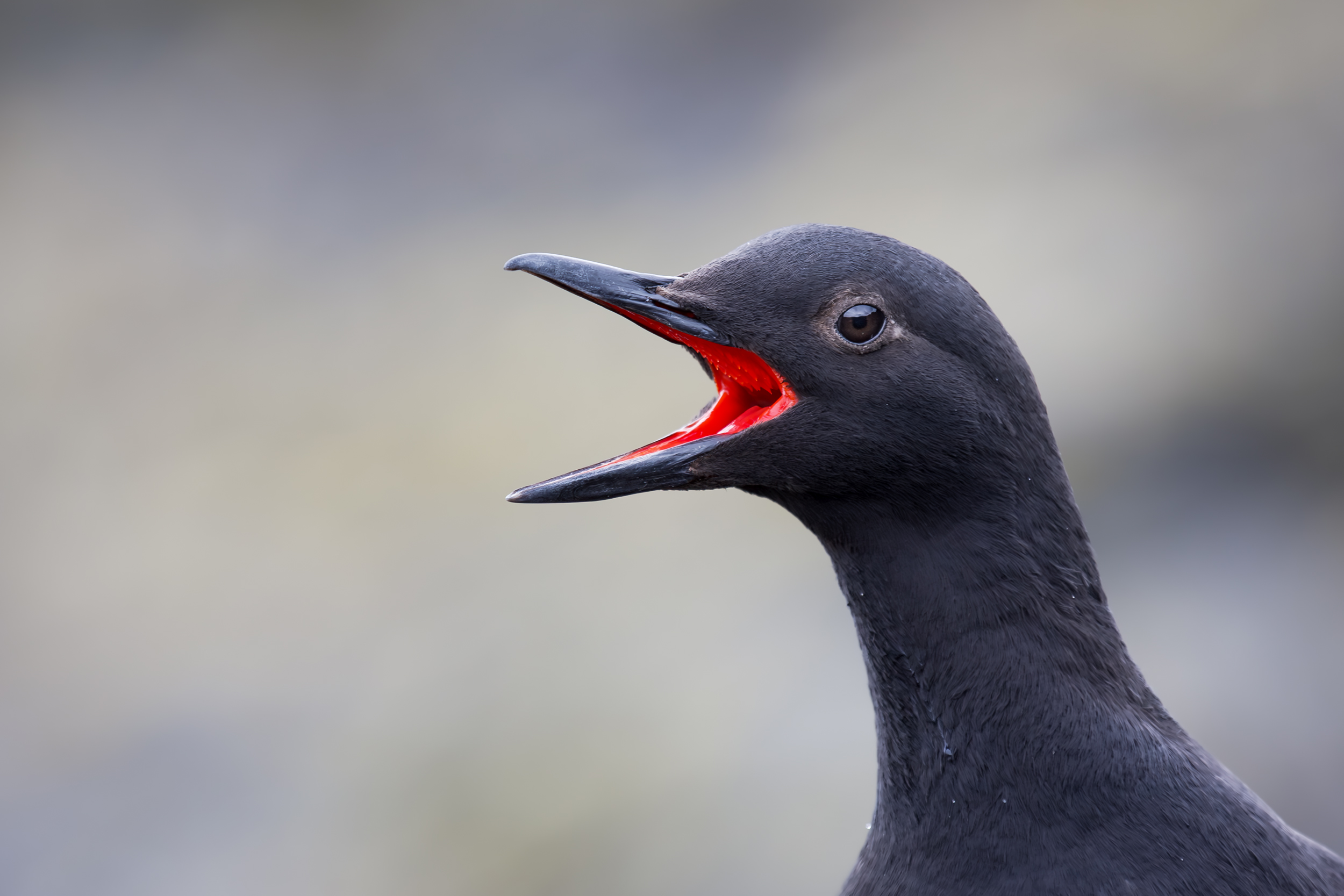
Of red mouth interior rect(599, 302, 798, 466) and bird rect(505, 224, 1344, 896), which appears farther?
red mouth interior rect(599, 302, 798, 466)

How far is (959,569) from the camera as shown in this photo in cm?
254

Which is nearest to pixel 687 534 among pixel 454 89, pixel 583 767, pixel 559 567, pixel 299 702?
pixel 559 567

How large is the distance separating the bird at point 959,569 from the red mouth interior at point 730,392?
0.02 metres

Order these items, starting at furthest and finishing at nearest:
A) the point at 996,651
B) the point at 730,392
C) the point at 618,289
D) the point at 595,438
→ 1. the point at 595,438
2. the point at 730,392
3. the point at 618,289
4. the point at 996,651

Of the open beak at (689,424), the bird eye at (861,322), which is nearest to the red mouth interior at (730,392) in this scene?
the open beak at (689,424)

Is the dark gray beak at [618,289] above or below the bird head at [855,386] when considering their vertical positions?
above

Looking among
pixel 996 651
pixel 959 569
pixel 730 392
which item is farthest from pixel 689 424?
pixel 996 651

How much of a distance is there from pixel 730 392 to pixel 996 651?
826 mm

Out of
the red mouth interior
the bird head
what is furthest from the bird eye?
the red mouth interior

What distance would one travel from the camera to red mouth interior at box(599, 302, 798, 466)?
8.69ft

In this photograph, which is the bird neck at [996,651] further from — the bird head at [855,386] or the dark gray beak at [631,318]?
the dark gray beak at [631,318]

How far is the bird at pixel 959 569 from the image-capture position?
250cm

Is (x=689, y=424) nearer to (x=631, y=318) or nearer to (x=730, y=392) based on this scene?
(x=730, y=392)

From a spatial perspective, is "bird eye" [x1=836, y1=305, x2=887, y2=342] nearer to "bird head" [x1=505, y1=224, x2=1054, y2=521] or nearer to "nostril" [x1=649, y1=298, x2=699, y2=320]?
"bird head" [x1=505, y1=224, x2=1054, y2=521]
